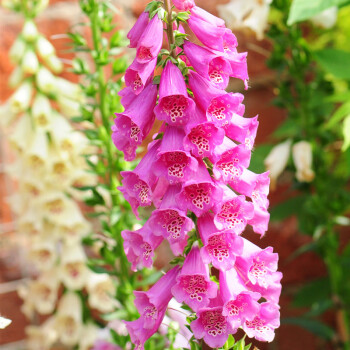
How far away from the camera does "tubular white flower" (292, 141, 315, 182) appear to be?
90 cm

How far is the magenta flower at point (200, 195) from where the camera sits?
475 millimetres

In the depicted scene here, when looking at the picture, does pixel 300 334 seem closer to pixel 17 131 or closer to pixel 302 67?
pixel 302 67

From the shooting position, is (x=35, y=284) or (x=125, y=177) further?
(x=35, y=284)

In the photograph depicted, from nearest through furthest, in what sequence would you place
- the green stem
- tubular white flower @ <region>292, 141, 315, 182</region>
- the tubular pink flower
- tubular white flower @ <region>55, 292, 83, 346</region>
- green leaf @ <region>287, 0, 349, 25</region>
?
the tubular pink flower, green leaf @ <region>287, 0, 349, 25</region>, the green stem, tubular white flower @ <region>292, 141, 315, 182</region>, tubular white flower @ <region>55, 292, 83, 346</region>

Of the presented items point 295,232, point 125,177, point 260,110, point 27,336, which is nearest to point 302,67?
point 260,110

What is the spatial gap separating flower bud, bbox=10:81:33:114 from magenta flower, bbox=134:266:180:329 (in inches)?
20.1

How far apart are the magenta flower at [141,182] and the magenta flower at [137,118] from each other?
2 centimetres

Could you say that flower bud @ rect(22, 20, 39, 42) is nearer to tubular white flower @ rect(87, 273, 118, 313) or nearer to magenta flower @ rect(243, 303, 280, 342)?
tubular white flower @ rect(87, 273, 118, 313)

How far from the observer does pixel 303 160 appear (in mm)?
897

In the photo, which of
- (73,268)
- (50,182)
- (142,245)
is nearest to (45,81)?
(50,182)

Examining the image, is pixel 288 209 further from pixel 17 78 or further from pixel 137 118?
pixel 137 118

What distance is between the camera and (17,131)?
97 centimetres

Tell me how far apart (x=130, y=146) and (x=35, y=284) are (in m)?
0.58

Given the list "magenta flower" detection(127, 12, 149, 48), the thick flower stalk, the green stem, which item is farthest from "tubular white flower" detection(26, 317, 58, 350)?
"magenta flower" detection(127, 12, 149, 48)
